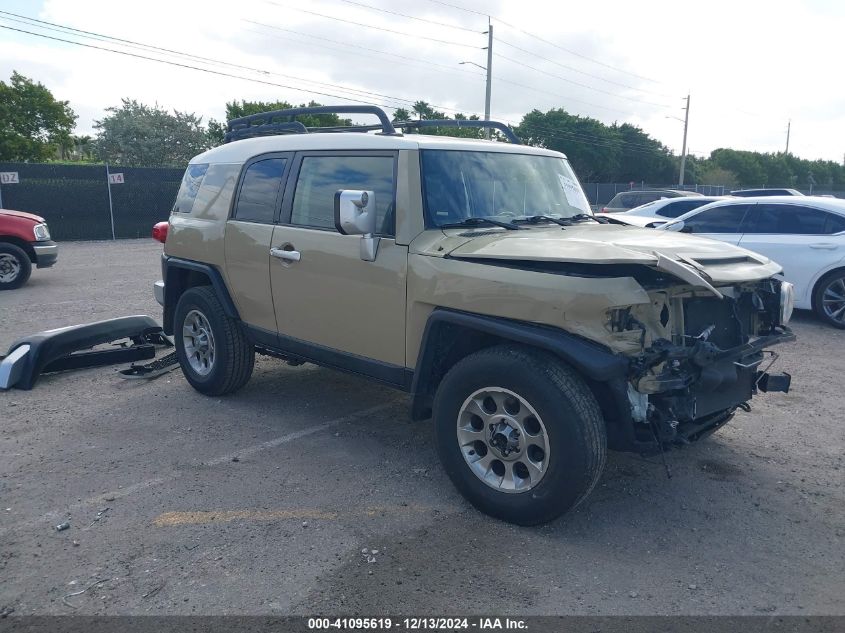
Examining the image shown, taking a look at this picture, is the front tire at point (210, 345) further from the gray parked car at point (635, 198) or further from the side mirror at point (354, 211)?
the gray parked car at point (635, 198)

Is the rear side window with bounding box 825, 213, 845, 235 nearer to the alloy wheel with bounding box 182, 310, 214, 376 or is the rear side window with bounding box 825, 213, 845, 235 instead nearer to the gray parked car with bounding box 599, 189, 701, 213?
the alloy wheel with bounding box 182, 310, 214, 376

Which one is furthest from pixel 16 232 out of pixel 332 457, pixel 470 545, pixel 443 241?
pixel 470 545

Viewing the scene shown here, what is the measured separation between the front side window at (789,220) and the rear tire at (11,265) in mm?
11557

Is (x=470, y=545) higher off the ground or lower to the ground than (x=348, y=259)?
lower

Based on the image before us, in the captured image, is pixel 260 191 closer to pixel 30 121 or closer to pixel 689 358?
pixel 689 358

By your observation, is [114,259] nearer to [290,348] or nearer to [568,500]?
[290,348]

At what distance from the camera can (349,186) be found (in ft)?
15.6

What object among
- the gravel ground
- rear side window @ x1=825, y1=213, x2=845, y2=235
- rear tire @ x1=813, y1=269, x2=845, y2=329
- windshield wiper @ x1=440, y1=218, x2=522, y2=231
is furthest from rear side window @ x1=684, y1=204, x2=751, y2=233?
windshield wiper @ x1=440, y1=218, x2=522, y2=231

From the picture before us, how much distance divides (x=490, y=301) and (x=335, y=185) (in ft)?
5.43

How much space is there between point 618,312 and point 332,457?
2.28 metres

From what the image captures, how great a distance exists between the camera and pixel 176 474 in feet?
14.9

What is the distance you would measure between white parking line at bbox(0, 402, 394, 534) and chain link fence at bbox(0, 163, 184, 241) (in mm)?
17976

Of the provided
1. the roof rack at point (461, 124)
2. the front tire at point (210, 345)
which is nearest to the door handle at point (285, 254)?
the front tire at point (210, 345)

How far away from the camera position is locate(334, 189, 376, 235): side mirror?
414 cm
